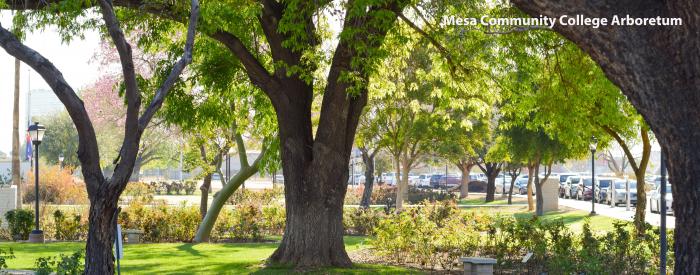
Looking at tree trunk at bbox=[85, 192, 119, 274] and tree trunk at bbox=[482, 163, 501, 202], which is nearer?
tree trunk at bbox=[85, 192, 119, 274]

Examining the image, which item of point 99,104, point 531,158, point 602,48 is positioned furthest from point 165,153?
point 602,48

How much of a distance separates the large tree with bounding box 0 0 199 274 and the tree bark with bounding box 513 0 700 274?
4450mm

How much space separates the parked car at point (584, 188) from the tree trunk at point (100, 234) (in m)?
39.0

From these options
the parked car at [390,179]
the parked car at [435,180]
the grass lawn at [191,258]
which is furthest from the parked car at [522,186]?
the grass lawn at [191,258]

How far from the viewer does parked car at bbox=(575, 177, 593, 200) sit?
45906mm

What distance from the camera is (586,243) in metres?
15.4

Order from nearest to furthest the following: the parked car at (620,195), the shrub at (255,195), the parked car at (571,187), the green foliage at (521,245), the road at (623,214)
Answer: the green foliage at (521,245) → the road at (623,214) → the shrub at (255,195) → the parked car at (620,195) → the parked car at (571,187)

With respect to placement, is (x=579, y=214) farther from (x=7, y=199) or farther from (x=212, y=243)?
(x=7, y=199)

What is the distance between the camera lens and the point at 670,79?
7715 mm

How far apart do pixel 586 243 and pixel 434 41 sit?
14.4 feet


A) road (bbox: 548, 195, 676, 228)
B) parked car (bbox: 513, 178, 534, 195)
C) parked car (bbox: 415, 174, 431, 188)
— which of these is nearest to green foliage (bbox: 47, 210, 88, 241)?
road (bbox: 548, 195, 676, 228)

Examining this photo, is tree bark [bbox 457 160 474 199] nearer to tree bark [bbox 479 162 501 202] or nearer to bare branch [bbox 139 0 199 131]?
tree bark [bbox 479 162 501 202]

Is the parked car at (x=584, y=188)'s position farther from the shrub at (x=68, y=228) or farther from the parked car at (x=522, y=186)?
the shrub at (x=68, y=228)

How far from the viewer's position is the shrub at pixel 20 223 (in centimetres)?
2311
